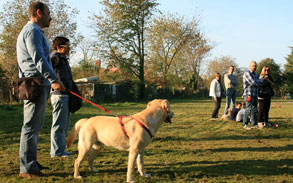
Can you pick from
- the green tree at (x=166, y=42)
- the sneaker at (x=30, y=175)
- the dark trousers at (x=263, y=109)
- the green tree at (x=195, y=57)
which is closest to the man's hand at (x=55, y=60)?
the sneaker at (x=30, y=175)

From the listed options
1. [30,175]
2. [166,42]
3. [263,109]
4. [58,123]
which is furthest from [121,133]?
[166,42]

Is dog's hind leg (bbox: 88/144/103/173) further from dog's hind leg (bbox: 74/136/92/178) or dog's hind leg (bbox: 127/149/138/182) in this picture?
dog's hind leg (bbox: 127/149/138/182)

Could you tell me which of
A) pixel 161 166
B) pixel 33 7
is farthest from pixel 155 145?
pixel 33 7

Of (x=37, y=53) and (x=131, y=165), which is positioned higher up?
(x=37, y=53)

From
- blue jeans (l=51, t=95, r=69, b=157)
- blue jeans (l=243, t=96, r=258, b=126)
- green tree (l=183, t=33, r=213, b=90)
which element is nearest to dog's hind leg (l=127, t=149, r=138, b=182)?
blue jeans (l=51, t=95, r=69, b=157)

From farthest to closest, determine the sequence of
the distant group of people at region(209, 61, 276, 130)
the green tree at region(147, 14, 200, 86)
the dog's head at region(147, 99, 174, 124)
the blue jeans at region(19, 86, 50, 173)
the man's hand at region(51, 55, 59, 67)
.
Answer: the green tree at region(147, 14, 200, 86) → the distant group of people at region(209, 61, 276, 130) → the man's hand at region(51, 55, 59, 67) → the dog's head at region(147, 99, 174, 124) → the blue jeans at region(19, 86, 50, 173)

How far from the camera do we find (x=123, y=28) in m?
32.0

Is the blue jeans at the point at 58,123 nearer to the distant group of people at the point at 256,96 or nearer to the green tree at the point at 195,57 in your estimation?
the distant group of people at the point at 256,96

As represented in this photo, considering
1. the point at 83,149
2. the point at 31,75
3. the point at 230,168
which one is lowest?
the point at 230,168

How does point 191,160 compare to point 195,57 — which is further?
point 195,57

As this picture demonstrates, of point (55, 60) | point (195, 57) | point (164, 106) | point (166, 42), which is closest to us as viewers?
point (164, 106)

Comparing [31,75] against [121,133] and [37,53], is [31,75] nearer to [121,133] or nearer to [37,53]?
[37,53]

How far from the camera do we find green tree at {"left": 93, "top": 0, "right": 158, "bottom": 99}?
31750 millimetres

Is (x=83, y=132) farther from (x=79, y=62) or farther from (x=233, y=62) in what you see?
(x=233, y=62)
